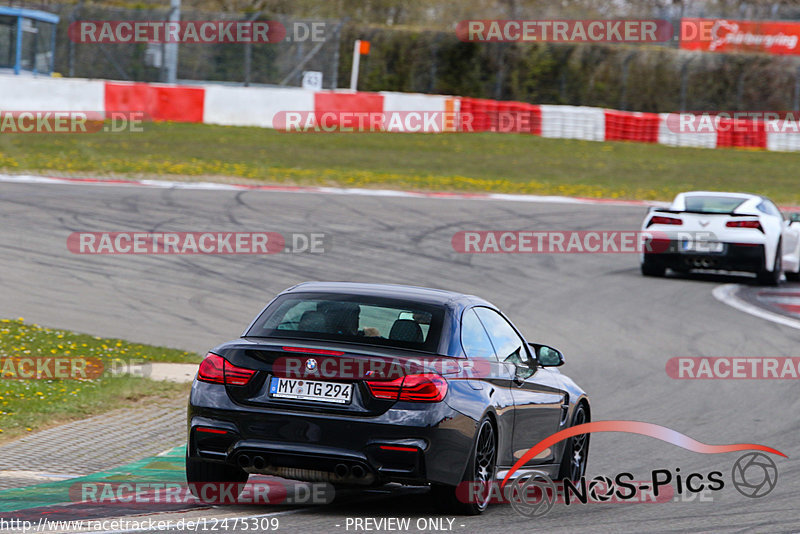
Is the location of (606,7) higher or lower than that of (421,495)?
higher

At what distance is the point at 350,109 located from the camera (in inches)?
1342

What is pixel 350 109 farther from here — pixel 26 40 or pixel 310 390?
pixel 310 390

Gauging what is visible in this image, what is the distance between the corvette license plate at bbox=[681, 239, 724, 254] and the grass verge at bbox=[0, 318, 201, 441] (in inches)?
338

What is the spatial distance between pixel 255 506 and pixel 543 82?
1638 inches

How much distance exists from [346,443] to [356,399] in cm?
22

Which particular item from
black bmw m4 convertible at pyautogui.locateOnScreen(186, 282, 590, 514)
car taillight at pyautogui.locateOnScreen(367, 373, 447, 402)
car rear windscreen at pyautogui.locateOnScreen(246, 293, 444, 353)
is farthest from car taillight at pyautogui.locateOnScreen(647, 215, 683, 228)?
car taillight at pyautogui.locateOnScreen(367, 373, 447, 402)

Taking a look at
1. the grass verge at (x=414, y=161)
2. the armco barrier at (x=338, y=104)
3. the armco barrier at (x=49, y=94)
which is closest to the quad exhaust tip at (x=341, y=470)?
the grass verge at (x=414, y=161)

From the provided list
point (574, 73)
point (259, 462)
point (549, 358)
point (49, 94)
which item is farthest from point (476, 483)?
point (574, 73)

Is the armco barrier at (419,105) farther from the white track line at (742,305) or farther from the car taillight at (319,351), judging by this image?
the car taillight at (319,351)

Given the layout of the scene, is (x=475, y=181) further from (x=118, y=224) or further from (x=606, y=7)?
(x=606, y=7)


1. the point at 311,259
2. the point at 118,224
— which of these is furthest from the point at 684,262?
the point at 118,224

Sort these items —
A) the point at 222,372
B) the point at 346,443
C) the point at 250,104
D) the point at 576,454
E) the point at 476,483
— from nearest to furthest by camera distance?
the point at 346,443 < the point at 222,372 < the point at 476,483 < the point at 576,454 < the point at 250,104

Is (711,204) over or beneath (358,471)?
over

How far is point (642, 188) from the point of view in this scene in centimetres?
2858
